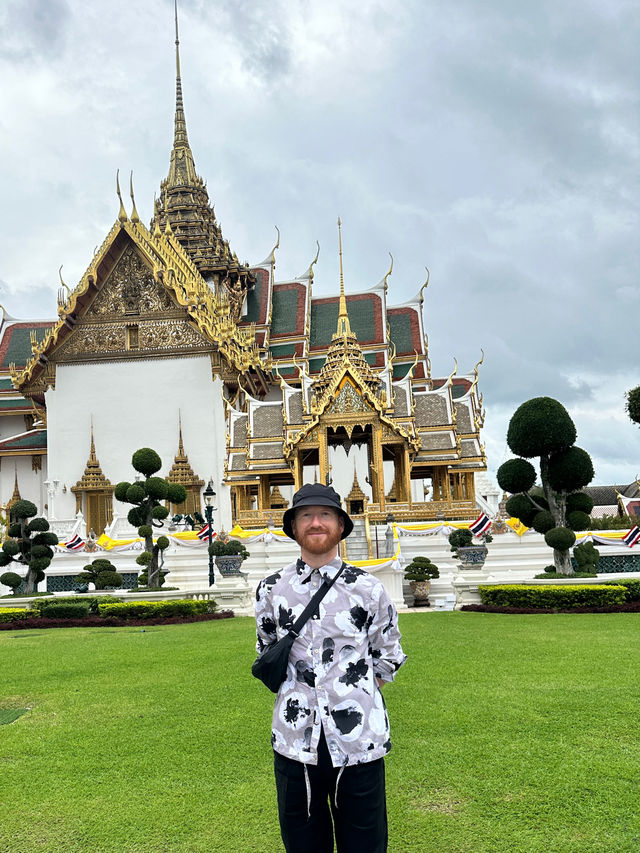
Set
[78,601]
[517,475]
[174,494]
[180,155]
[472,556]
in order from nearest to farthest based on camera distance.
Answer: [78,601] < [472,556] < [517,475] < [174,494] < [180,155]

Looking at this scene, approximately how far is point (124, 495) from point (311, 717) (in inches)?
481

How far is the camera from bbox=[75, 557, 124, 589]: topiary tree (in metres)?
13.8

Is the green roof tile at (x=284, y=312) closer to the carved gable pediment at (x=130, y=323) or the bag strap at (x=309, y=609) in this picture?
the carved gable pediment at (x=130, y=323)

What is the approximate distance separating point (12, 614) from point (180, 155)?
30.0 m

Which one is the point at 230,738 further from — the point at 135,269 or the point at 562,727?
the point at 135,269

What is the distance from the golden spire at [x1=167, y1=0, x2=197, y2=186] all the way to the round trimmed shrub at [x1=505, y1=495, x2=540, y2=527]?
89.4 feet

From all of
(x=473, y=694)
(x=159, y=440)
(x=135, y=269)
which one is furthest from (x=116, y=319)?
(x=473, y=694)

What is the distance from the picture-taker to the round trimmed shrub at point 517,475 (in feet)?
44.0

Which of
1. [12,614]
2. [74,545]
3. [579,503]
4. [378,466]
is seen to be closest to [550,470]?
[579,503]

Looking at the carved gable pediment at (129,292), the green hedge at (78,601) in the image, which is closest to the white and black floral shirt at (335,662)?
the green hedge at (78,601)

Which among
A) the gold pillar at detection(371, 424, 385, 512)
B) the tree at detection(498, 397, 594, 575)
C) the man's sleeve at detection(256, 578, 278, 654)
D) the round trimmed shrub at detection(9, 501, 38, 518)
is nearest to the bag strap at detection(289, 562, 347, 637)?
the man's sleeve at detection(256, 578, 278, 654)

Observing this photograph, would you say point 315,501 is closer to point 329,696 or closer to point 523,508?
point 329,696

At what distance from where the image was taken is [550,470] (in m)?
13.3

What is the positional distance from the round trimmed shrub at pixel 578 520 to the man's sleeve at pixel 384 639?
11392mm
